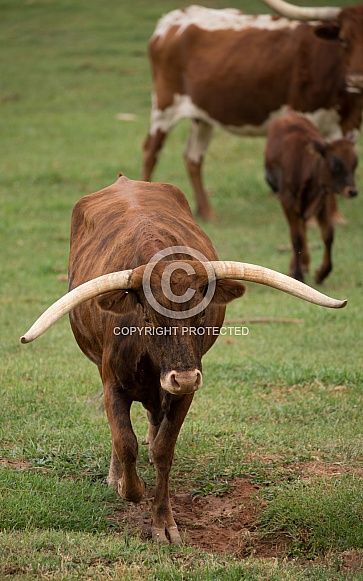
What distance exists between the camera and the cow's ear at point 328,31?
1300cm

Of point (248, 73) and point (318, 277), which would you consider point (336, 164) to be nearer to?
point (318, 277)

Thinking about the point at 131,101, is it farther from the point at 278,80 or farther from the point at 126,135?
the point at 278,80

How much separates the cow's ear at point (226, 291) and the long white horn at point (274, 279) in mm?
106

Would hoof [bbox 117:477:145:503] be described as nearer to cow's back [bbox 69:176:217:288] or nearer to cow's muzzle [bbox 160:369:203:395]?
cow's muzzle [bbox 160:369:203:395]

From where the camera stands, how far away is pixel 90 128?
61.7 ft

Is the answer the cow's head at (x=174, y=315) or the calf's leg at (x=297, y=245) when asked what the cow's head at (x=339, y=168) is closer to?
the calf's leg at (x=297, y=245)

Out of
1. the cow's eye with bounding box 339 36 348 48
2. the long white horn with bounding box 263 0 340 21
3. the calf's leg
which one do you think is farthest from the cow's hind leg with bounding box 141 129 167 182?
the calf's leg

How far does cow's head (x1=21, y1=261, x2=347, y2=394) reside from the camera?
4.50 meters

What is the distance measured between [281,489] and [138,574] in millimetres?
1426

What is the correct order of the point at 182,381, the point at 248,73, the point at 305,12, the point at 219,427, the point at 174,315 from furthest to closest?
1. the point at 248,73
2. the point at 305,12
3. the point at 219,427
4. the point at 174,315
5. the point at 182,381

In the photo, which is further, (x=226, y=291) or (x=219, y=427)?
(x=219, y=427)

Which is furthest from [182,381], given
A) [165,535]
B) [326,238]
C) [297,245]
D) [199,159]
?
[199,159]

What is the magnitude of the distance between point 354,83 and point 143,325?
8.67 m

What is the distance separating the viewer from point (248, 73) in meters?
13.7
